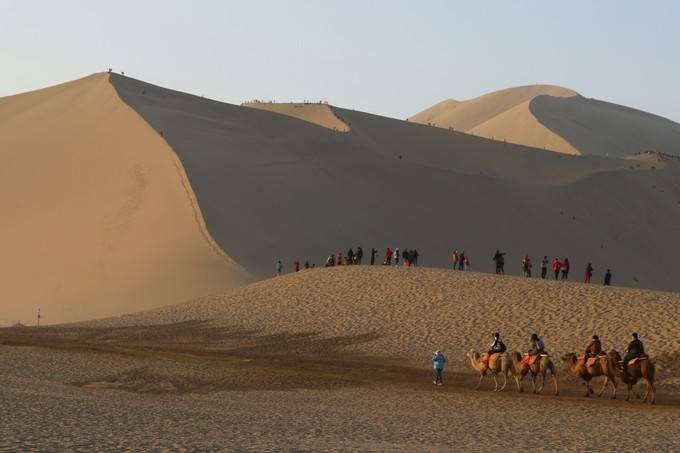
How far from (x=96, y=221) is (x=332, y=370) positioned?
28812 millimetres

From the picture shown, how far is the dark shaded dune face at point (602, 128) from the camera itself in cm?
10494

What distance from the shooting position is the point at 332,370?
961 inches

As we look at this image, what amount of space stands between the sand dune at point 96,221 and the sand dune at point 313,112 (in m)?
14.5

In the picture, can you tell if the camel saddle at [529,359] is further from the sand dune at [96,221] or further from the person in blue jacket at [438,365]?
the sand dune at [96,221]

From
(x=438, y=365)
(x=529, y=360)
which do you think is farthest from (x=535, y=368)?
(x=438, y=365)

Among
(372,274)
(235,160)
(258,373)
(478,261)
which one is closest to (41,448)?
(258,373)

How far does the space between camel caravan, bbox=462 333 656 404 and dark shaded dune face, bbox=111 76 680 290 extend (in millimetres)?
23467

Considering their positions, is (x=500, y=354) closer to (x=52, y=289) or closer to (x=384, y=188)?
(x=52, y=289)

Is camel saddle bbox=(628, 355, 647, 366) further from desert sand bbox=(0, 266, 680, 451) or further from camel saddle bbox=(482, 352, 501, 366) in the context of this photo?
camel saddle bbox=(482, 352, 501, 366)

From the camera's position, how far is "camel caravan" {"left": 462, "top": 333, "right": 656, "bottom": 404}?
20.5 metres

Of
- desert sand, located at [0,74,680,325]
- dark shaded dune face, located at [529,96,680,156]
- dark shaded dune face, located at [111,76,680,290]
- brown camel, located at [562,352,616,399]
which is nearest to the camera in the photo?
brown camel, located at [562,352,616,399]

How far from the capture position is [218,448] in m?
13.3

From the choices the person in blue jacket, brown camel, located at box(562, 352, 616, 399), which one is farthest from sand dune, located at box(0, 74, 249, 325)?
brown camel, located at box(562, 352, 616, 399)

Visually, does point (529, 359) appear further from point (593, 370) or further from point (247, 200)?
point (247, 200)
